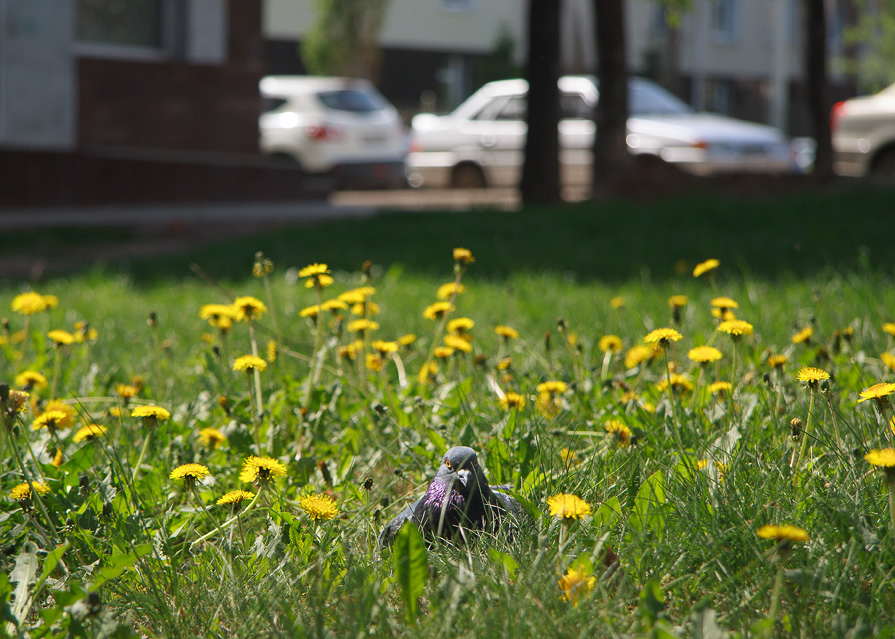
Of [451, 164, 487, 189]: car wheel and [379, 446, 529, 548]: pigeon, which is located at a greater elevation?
[451, 164, 487, 189]: car wheel

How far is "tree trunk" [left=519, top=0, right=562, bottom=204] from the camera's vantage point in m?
8.82

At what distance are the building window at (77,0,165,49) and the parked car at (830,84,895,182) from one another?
7.82 metres

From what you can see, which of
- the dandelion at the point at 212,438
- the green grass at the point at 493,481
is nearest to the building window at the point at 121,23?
the green grass at the point at 493,481

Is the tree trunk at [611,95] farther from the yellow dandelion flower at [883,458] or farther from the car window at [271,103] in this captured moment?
the yellow dandelion flower at [883,458]

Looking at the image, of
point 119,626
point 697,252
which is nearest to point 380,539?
point 119,626

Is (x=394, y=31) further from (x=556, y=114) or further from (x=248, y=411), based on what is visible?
(x=248, y=411)

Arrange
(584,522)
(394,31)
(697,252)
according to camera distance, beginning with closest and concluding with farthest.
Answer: (584,522) < (697,252) < (394,31)

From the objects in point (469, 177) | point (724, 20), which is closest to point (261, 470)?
point (469, 177)

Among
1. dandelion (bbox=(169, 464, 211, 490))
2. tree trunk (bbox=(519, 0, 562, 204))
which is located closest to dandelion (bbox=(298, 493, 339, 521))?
dandelion (bbox=(169, 464, 211, 490))

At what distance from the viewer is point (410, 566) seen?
4.61 ft

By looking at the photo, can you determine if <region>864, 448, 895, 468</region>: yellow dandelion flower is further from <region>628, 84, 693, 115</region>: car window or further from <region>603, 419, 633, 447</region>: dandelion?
<region>628, 84, 693, 115</region>: car window

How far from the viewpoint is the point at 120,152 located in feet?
33.7

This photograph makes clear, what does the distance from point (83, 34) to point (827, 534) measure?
33.7 ft

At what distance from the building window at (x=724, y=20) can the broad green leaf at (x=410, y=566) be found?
33848 mm
